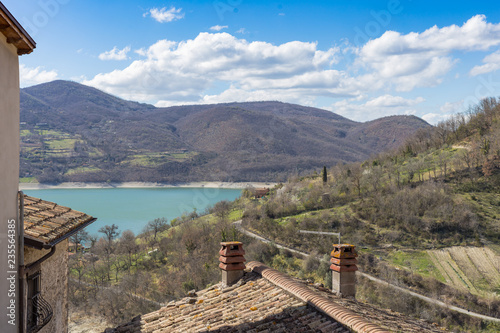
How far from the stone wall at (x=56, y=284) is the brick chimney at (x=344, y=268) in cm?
436

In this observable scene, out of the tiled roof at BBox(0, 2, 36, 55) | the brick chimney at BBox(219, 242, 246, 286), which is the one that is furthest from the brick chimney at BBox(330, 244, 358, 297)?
the tiled roof at BBox(0, 2, 36, 55)

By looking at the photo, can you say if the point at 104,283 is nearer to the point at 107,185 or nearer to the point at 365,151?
the point at 107,185

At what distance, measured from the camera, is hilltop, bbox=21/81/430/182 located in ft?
380

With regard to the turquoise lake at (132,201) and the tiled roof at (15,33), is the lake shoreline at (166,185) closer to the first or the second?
the turquoise lake at (132,201)

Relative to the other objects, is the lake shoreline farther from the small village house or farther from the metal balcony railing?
the small village house

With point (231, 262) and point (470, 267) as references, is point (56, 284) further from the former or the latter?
point (470, 267)

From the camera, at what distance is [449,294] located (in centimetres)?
2594

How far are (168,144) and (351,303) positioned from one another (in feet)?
475

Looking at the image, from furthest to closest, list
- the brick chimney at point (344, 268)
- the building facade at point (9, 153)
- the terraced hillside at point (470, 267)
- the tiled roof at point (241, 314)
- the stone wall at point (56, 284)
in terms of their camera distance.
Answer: the terraced hillside at point (470, 267) < the brick chimney at point (344, 268) < the tiled roof at point (241, 314) < the stone wall at point (56, 284) < the building facade at point (9, 153)

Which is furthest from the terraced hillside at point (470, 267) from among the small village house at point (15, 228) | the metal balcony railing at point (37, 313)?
the small village house at point (15, 228)

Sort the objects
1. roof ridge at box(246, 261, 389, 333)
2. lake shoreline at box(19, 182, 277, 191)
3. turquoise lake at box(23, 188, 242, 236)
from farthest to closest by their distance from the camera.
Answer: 1. lake shoreline at box(19, 182, 277, 191)
2. turquoise lake at box(23, 188, 242, 236)
3. roof ridge at box(246, 261, 389, 333)

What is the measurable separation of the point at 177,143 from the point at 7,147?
149 m

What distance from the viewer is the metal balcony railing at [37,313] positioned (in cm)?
435

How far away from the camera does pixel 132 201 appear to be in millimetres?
93688
